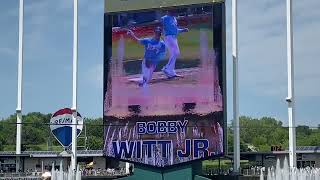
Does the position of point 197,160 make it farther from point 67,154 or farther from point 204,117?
point 67,154

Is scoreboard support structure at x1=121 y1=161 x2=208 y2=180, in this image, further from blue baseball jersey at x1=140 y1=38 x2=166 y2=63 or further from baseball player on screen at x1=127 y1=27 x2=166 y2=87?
blue baseball jersey at x1=140 y1=38 x2=166 y2=63

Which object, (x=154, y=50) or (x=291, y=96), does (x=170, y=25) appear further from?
(x=291, y=96)

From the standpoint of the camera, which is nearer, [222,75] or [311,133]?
[222,75]

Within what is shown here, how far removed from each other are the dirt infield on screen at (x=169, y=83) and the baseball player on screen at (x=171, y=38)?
0.25 metres

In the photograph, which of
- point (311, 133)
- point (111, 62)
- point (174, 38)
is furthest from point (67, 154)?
point (311, 133)

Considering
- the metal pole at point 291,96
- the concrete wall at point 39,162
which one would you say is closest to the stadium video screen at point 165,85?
the metal pole at point 291,96

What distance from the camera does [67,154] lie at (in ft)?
165

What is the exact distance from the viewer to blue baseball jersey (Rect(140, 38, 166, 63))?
1414 inches

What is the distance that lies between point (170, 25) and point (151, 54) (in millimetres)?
2077

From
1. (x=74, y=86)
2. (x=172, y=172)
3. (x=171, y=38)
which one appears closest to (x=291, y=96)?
(x=171, y=38)

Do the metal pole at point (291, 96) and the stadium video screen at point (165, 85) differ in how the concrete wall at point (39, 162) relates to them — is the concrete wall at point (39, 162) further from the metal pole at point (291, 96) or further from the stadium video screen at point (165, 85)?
the metal pole at point (291, 96)

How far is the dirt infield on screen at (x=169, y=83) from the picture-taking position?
34469 millimetres

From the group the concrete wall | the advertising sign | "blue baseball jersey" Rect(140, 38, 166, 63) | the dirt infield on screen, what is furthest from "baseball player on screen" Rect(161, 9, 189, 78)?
the concrete wall

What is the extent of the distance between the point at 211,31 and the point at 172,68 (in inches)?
124
